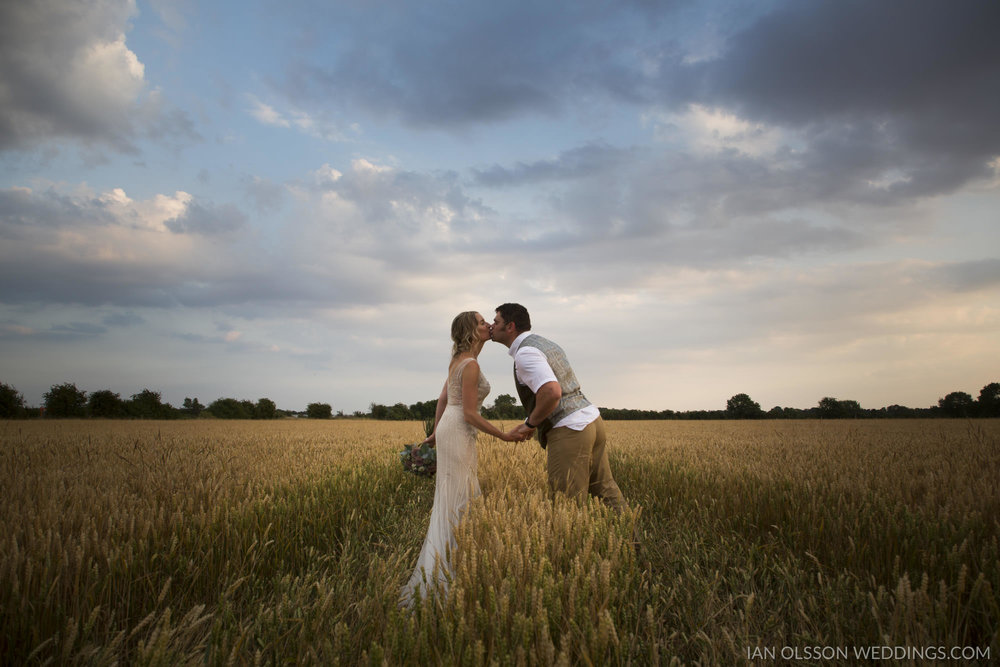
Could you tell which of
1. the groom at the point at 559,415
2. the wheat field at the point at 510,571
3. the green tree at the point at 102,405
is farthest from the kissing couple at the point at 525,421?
the green tree at the point at 102,405

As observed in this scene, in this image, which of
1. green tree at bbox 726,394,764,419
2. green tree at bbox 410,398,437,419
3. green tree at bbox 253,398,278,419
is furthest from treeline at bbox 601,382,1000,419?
green tree at bbox 253,398,278,419

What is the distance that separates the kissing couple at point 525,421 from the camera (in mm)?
4527

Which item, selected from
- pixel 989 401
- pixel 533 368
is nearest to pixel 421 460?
pixel 533 368

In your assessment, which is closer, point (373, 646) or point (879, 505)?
point (373, 646)

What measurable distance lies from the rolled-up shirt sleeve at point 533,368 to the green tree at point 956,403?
55.5 meters

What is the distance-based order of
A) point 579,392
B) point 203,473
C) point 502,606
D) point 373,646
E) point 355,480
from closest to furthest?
point 373,646
point 502,606
point 579,392
point 203,473
point 355,480

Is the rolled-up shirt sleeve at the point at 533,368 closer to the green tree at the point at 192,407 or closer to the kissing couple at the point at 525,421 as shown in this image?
the kissing couple at the point at 525,421

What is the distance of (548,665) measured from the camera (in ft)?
5.88

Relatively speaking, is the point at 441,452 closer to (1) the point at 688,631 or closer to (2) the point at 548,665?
(1) the point at 688,631

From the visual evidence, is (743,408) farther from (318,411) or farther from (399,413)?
(318,411)

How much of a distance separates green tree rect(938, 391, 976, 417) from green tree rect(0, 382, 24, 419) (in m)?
74.0

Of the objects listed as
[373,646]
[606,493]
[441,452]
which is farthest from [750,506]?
[373,646]

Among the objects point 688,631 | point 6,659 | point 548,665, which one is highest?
point 548,665

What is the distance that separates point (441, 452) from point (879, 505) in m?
3.87
